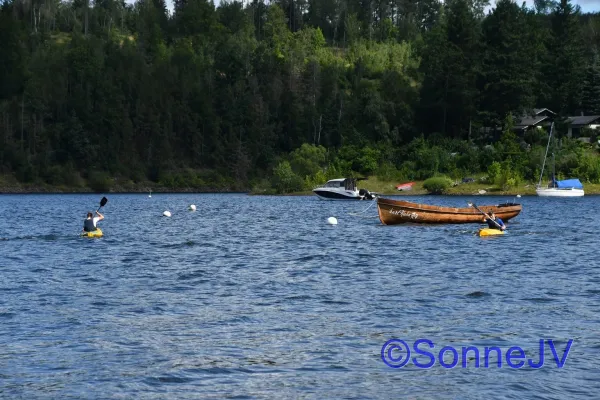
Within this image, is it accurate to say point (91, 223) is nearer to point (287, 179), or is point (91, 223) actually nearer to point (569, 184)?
point (569, 184)

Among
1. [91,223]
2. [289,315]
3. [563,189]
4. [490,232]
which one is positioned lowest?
[289,315]

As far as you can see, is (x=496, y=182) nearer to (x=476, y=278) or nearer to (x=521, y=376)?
(x=476, y=278)

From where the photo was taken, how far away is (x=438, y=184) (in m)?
133

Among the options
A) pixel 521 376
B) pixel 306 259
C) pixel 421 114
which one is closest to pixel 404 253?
pixel 306 259

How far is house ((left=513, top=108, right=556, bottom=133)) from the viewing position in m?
147

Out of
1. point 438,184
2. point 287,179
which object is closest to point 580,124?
point 438,184

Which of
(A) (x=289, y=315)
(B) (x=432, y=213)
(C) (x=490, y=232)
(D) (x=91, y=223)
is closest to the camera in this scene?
(A) (x=289, y=315)

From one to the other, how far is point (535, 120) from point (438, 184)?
2643 centimetres

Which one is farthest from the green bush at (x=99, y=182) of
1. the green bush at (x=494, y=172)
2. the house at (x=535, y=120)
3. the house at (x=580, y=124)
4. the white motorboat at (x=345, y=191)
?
the house at (x=580, y=124)

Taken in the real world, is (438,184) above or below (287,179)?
below

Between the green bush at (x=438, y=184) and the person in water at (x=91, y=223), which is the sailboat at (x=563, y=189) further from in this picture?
the person in water at (x=91, y=223)

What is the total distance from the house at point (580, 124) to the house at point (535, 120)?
3439 mm

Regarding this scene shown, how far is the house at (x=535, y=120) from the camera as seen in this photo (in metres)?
147

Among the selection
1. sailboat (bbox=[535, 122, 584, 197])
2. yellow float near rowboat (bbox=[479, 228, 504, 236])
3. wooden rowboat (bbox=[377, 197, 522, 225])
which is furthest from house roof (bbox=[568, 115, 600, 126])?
yellow float near rowboat (bbox=[479, 228, 504, 236])
